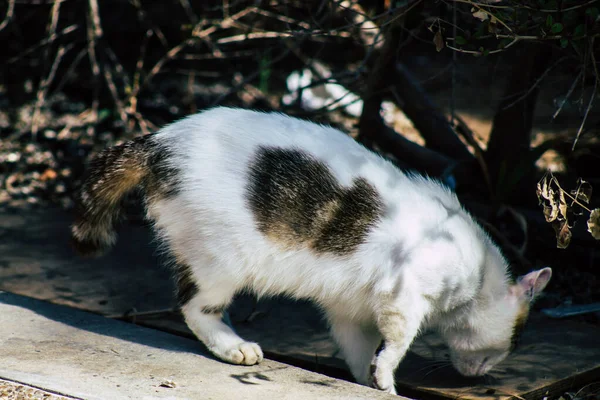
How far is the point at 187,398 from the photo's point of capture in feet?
8.79

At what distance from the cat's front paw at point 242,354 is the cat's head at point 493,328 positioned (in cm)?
87

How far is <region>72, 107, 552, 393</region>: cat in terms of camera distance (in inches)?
119

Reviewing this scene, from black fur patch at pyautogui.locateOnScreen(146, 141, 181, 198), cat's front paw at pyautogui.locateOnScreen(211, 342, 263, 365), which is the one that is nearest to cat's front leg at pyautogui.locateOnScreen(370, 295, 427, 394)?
cat's front paw at pyautogui.locateOnScreen(211, 342, 263, 365)

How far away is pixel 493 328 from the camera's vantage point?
10.6ft

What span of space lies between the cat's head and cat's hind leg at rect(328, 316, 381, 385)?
37cm

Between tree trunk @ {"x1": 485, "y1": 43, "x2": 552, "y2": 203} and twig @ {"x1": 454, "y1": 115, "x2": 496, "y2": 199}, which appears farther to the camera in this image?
twig @ {"x1": 454, "y1": 115, "x2": 496, "y2": 199}

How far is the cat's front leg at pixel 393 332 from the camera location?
2.99 m

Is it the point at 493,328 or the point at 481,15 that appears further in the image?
the point at 493,328

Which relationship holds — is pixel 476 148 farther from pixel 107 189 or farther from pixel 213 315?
pixel 107 189

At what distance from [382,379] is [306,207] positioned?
76 centimetres

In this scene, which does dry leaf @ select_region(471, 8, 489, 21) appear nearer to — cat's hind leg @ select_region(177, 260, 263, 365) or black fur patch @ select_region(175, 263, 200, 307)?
cat's hind leg @ select_region(177, 260, 263, 365)

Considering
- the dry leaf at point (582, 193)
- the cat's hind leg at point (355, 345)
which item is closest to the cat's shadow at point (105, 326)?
the cat's hind leg at point (355, 345)

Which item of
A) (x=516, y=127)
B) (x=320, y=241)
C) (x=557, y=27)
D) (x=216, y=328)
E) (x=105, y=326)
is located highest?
(x=557, y=27)

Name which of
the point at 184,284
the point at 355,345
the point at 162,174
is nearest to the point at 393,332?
the point at 355,345
